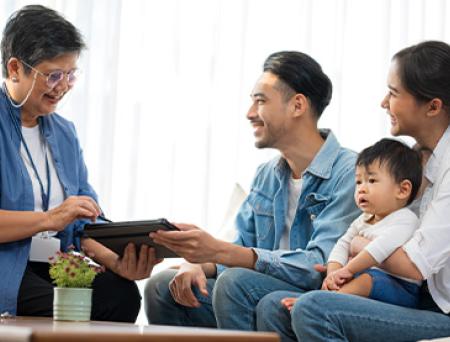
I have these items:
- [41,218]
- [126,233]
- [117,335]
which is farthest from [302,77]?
[117,335]

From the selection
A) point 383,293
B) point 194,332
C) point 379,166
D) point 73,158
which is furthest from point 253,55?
point 194,332

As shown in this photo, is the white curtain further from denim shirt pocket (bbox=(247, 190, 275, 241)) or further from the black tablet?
the black tablet

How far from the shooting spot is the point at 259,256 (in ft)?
7.47

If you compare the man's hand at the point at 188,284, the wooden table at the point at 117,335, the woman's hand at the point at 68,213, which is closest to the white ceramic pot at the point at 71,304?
the wooden table at the point at 117,335

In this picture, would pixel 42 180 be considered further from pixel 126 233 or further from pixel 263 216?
pixel 263 216

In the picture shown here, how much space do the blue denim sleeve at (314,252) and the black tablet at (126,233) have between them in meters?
0.26

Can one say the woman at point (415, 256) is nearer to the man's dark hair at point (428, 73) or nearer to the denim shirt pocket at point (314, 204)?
the man's dark hair at point (428, 73)

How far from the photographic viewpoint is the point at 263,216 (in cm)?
250

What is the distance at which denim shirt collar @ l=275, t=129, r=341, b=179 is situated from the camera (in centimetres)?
242

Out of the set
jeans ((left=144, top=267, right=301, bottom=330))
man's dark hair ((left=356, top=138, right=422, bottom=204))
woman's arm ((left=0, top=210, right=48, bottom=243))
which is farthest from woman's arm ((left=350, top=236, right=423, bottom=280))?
Result: woman's arm ((left=0, top=210, right=48, bottom=243))

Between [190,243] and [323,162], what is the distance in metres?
0.50

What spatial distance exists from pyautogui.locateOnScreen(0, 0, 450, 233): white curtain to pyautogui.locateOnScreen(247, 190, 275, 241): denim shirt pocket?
787 millimetres

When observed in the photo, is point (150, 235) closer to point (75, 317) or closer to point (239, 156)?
point (75, 317)

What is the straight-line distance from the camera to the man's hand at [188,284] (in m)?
2.32
